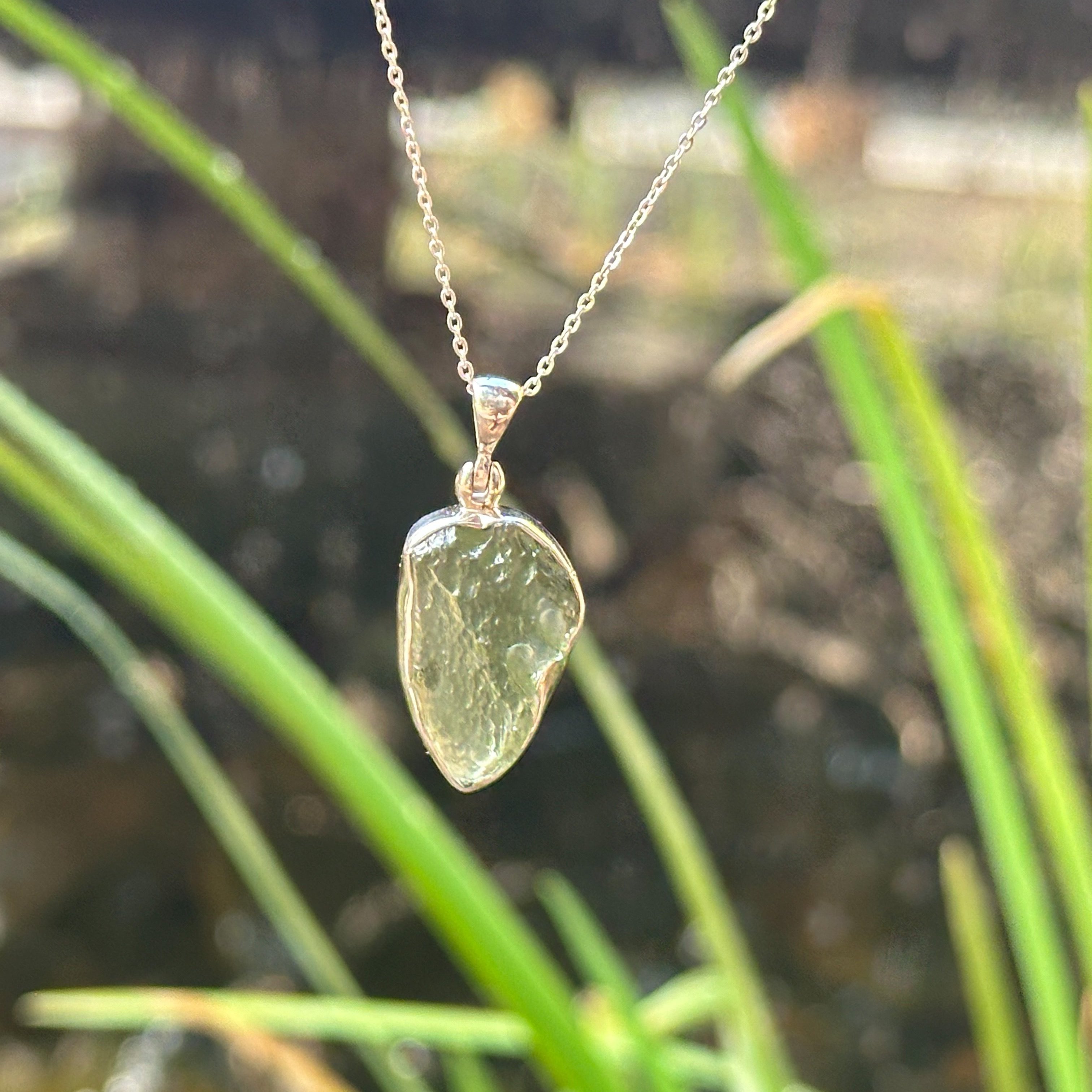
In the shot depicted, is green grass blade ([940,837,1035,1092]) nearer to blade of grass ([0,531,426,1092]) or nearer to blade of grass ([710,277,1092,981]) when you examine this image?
blade of grass ([710,277,1092,981])

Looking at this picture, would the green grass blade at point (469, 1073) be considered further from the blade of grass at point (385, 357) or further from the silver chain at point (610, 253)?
the silver chain at point (610, 253)

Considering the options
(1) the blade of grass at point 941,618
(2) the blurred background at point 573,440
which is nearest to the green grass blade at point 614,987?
(1) the blade of grass at point 941,618

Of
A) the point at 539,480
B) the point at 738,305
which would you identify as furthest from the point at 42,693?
the point at 738,305

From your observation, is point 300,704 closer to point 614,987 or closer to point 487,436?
point 487,436

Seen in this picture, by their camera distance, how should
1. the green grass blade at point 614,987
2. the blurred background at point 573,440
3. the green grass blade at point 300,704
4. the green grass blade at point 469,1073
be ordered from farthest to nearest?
the blurred background at point 573,440 → the green grass blade at point 469,1073 → the green grass blade at point 614,987 → the green grass blade at point 300,704

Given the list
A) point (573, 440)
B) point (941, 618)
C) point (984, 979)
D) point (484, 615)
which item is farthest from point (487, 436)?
point (573, 440)

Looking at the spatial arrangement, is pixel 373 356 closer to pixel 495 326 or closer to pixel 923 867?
pixel 495 326
